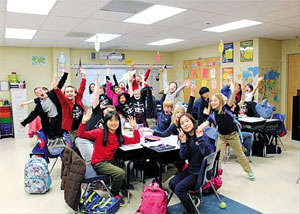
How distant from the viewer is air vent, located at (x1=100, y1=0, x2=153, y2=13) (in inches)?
147

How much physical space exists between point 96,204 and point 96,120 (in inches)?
53.0

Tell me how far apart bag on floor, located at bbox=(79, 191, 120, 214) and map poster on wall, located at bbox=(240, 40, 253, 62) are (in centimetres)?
562

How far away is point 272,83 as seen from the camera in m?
7.27

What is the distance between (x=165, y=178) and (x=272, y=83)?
5.16m

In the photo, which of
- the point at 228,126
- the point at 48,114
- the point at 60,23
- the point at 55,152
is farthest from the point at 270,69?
the point at 55,152

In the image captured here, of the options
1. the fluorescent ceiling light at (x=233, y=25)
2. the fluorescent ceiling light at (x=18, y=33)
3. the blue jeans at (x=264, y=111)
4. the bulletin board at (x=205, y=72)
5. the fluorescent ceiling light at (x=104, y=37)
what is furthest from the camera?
the bulletin board at (x=205, y=72)

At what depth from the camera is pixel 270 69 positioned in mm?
7148

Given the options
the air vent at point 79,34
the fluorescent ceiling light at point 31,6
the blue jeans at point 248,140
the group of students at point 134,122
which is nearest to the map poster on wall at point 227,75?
the group of students at point 134,122

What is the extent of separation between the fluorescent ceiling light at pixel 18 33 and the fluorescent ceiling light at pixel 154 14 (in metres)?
2.32

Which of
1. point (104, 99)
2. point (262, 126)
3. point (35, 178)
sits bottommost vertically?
point (35, 178)

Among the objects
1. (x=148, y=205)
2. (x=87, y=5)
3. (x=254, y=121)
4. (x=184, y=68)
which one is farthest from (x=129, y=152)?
(x=184, y=68)

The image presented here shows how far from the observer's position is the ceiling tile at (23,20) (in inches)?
165

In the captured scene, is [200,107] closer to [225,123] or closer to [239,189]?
[225,123]

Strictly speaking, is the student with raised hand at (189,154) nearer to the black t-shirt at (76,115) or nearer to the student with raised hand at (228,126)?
the student with raised hand at (228,126)
